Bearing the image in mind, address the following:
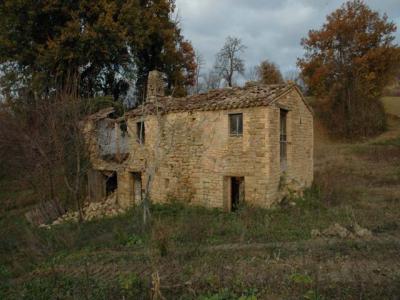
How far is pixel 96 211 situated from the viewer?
587 inches

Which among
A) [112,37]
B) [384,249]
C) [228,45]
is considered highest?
[228,45]

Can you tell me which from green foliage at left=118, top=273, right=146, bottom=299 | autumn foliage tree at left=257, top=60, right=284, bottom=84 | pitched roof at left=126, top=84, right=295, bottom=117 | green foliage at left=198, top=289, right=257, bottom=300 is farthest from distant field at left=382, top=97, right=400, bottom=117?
green foliage at left=118, top=273, right=146, bottom=299

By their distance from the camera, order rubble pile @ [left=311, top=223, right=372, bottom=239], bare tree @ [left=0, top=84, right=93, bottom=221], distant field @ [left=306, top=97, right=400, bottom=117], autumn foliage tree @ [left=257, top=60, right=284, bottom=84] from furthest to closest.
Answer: autumn foliage tree @ [left=257, top=60, right=284, bottom=84] → distant field @ [left=306, top=97, right=400, bottom=117] → bare tree @ [left=0, top=84, right=93, bottom=221] → rubble pile @ [left=311, top=223, right=372, bottom=239]

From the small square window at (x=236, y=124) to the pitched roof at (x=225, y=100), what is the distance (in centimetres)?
40

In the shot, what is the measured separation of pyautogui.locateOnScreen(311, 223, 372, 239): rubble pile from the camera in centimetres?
832

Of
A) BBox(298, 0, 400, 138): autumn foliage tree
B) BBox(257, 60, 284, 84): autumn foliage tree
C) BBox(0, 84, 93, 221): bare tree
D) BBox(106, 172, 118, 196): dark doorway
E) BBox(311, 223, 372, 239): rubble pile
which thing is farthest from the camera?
BBox(257, 60, 284, 84): autumn foliage tree

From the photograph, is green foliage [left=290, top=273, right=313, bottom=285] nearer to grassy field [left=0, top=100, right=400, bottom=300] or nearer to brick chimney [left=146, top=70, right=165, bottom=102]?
grassy field [left=0, top=100, right=400, bottom=300]

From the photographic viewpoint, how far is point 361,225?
948cm

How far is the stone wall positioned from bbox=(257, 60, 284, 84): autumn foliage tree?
2284 cm

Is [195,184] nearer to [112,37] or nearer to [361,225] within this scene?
[361,225]

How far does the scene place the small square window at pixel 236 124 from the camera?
40.1 ft

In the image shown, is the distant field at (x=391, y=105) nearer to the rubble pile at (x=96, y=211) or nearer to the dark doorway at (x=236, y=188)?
the dark doorway at (x=236, y=188)

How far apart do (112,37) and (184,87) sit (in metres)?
7.20

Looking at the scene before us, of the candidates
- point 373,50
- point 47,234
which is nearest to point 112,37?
point 47,234
